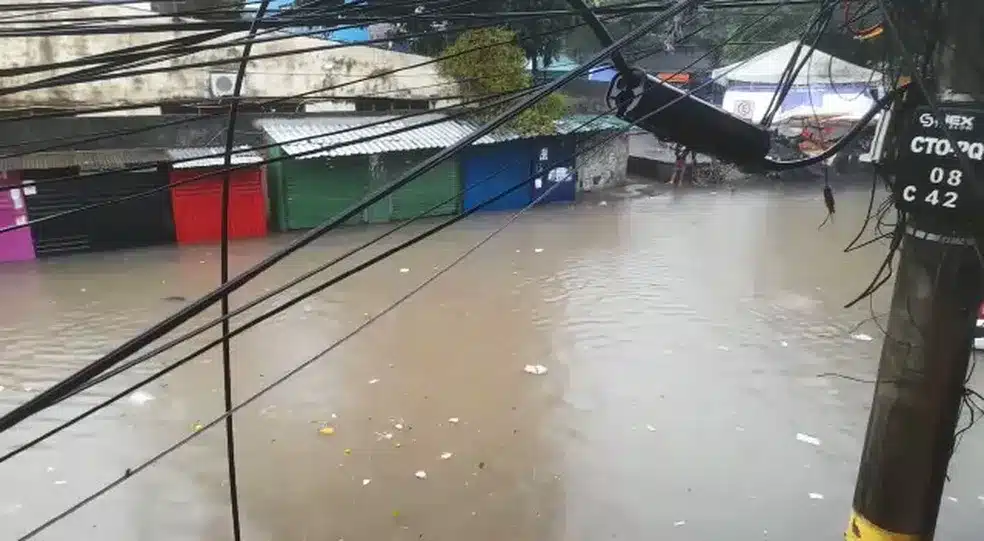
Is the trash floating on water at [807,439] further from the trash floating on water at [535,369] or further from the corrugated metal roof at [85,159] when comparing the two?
the corrugated metal roof at [85,159]

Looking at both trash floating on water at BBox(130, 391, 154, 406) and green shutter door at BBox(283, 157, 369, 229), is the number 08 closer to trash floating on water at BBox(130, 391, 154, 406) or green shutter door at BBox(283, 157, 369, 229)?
trash floating on water at BBox(130, 391, 154, 406)

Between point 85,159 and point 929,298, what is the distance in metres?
12.5

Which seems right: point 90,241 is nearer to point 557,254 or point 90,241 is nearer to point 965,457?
point 557,254

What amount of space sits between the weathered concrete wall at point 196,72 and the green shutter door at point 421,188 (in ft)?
4.59

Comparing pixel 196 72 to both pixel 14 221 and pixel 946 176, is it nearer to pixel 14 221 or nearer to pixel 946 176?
pixel 14 221

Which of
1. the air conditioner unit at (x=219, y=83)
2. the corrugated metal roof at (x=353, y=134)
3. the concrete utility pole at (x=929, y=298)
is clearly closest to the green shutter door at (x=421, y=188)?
the corrugated metal roof at (x=353, y=134)

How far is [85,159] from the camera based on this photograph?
12.2 meters

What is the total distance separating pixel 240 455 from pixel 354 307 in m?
3.97

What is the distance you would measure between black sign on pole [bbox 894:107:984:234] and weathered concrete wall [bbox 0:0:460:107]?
30.1 feet

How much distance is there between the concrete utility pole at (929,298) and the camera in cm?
246

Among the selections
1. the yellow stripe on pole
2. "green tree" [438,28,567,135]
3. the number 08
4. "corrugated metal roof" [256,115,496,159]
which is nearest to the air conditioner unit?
"corrugated metal roof" [256,115,496,159]

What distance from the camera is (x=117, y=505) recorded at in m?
6.02

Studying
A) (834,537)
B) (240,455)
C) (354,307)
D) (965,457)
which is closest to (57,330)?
(354,307)

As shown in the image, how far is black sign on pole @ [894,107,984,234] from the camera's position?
2439 mm
